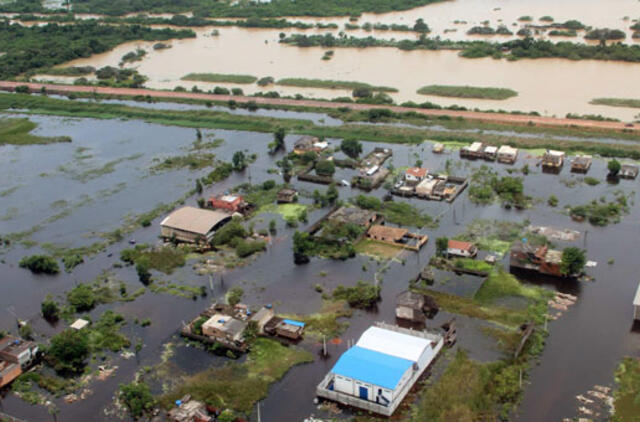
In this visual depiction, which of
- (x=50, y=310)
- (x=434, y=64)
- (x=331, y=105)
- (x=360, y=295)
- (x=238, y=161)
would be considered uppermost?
(x=434, y=64)

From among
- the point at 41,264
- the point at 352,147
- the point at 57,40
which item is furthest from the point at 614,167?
the point at 57,40

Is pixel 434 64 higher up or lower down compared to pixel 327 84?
higher up

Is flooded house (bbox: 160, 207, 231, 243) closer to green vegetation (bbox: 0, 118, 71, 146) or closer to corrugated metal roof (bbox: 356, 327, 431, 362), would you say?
corrugated metal roof (bbox: 356, 327, 431, 362)

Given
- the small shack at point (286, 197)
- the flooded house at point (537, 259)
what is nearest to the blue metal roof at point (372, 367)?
the flooded house at point (537, 259)

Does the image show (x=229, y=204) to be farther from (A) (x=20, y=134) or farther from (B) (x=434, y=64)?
(B) (x=434, y=64)

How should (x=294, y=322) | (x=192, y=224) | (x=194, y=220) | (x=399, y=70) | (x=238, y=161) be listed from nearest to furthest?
1. (x=294, y=322)
2. (x=192, y=224)
3. (x=194, y=220)
4. (x=238, y=161)
5. (x=399, y=70)

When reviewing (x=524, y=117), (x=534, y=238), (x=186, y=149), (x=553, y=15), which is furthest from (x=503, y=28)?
(x=534, y=238)

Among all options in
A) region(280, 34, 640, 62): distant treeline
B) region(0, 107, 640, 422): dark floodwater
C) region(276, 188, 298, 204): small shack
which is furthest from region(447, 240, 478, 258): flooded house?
region(280, 34, 640, 62): distant treeline
